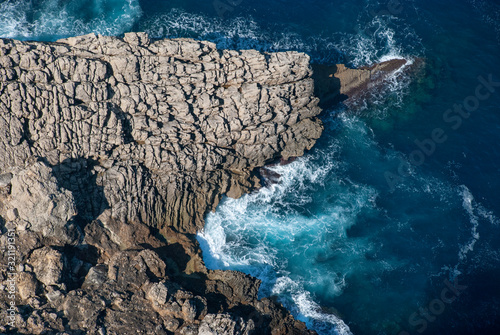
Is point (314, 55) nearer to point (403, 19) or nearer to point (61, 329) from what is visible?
point (403, 19)

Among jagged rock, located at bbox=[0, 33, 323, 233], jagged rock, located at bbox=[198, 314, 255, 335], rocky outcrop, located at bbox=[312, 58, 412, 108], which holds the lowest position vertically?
jagged rock, located at bbox=[198, 314, 255, 335]

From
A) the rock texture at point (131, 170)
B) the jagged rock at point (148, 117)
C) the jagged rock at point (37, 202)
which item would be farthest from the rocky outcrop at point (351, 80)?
the jagged rock at point (37, 202)

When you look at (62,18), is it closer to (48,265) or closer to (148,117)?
(148,117)

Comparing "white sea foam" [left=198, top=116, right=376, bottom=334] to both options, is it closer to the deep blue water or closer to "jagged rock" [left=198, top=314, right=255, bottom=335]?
the deep blue water

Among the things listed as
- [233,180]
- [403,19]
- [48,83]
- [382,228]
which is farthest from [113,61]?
[403,19]

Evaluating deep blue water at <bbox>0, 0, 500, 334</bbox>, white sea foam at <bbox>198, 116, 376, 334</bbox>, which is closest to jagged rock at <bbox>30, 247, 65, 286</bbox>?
white sea foam at <bbox>198, 116, 376, 334</bbox>
